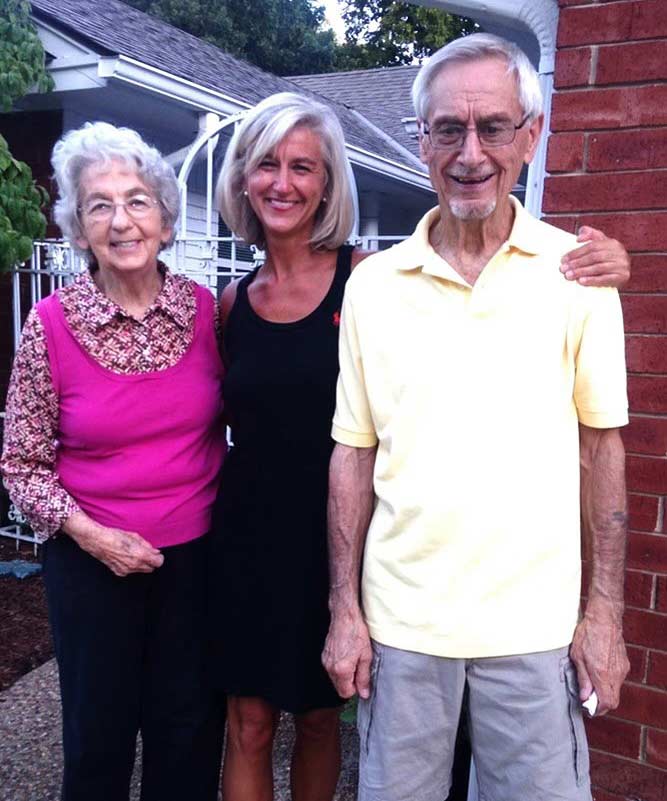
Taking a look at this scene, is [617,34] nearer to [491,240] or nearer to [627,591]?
[491,240]

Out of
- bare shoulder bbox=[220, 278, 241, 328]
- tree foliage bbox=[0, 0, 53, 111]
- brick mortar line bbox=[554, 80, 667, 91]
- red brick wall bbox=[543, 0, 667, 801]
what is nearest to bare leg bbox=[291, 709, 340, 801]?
red brick wall bbox=[543, 0, 667, 801]

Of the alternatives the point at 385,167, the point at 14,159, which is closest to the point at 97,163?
Answer: the point at 14,159

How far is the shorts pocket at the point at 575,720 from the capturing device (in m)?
1.71

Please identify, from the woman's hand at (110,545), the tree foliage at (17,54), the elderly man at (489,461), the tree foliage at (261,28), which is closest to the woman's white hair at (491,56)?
the elderly man at (489,461)

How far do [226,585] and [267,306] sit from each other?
0.76 m

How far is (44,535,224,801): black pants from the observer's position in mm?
2117

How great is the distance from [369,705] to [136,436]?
0.87m

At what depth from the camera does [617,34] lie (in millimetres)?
2150

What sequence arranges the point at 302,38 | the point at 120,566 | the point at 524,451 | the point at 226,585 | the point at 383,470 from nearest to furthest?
the point at 524,451 → the point at 383,470 → the point at 120,566 → the point at 226,585 → the point at 302,38

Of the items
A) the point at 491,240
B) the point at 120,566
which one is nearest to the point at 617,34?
the point at 491,240

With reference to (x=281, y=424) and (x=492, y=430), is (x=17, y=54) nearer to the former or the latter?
(x=281, y=424)

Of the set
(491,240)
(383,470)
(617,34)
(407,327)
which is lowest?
(383,470)

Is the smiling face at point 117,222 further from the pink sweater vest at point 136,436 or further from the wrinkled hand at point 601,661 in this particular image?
the wrinkled hand at point 601,661

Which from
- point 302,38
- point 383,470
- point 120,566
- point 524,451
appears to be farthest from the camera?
point 302,38
